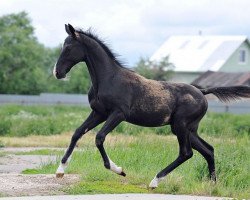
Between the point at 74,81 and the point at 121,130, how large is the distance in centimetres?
4801

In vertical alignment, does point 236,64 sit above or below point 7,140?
below

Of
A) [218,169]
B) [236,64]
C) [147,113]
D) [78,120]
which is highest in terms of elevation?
[147,113]

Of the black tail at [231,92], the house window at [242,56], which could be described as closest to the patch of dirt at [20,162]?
the black tail at [231,92]

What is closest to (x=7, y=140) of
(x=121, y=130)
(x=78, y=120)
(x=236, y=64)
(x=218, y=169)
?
(x=121, y=130)

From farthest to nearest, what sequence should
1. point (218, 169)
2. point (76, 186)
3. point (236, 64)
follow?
1. point (236, 64)
2. point (218, 169)
3. point (76, 186)

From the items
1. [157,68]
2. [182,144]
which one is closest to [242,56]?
[157,68]

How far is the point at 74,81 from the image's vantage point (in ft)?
247

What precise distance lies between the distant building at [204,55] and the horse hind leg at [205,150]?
64591 millimetres

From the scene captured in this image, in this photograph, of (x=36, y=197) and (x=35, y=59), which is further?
(x=35, y=59)

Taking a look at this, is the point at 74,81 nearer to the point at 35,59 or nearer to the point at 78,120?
the point at 35,59

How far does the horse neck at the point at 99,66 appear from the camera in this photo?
45.7 feet

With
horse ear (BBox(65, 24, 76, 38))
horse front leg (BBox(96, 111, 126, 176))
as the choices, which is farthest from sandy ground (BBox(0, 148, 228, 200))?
horse ear (BBox(65, 24, 76, 38))

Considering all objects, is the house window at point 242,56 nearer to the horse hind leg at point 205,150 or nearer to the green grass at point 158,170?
the green grass at point 158,170

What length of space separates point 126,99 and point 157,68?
63446 millimetres
